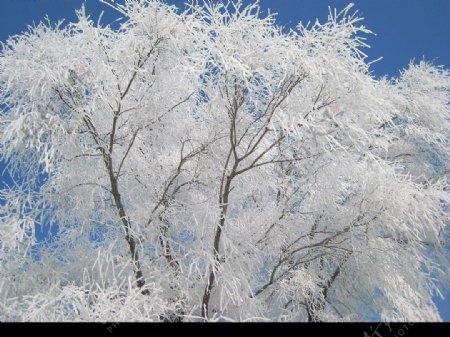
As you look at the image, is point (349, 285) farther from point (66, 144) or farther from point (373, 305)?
point (66, 144)

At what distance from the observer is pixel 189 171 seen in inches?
165

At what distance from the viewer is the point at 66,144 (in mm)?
3316

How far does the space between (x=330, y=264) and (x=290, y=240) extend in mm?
845

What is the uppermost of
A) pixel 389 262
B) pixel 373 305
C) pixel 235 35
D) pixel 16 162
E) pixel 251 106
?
pixel 235 35

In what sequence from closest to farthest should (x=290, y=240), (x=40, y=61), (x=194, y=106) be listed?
(x=40, y=61), (x=194, y=106), (x=290, y=240)

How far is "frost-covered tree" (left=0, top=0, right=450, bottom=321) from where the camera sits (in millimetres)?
3180

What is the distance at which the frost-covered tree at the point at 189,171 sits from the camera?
3180 millimetres

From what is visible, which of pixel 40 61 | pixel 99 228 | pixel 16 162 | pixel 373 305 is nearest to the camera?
pixel 40 61

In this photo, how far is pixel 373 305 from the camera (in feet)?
16.2

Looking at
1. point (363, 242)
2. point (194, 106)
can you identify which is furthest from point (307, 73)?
point (363, 242)

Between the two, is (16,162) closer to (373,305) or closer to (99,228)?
(99,228)

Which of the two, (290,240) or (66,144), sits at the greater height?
(66,144)

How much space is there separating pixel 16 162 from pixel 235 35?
1681mm

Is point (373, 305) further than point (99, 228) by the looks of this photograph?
Yes
